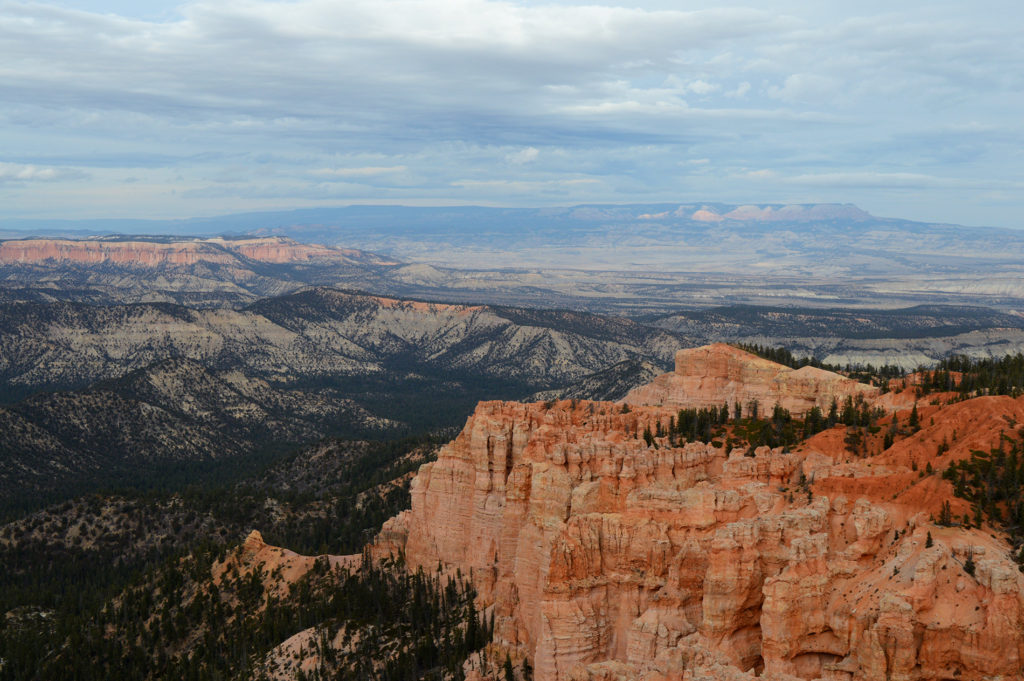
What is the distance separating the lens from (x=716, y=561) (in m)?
54.2

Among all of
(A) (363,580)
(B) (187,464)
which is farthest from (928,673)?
(B) (187,464)

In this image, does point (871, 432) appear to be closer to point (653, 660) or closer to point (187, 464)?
point (653, 660)

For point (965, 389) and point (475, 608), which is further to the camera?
point (965, 389)

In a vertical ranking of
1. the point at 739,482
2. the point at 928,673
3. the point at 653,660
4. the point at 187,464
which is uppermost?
the point at 739,482

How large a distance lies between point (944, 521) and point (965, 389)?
3657cm

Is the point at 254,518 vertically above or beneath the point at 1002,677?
beneath

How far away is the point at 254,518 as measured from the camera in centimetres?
13562

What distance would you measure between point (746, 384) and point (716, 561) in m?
46.8

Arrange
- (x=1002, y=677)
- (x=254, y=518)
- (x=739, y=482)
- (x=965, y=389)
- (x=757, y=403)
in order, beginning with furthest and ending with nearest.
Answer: (x=254, y=518)
(x=757, y=403)
(x=965, y=389)
(x=739, y=482)
(x=1002, y=677)

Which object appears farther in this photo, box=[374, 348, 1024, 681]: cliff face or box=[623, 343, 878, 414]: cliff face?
box=[623, 343, 878, 414]: cliff face

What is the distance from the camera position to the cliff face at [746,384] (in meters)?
90.2

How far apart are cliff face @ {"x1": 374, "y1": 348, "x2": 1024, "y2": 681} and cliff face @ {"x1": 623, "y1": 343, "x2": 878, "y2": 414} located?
19777 mm

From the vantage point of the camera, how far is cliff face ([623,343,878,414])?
9019cm

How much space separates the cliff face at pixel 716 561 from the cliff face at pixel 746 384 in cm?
1978
